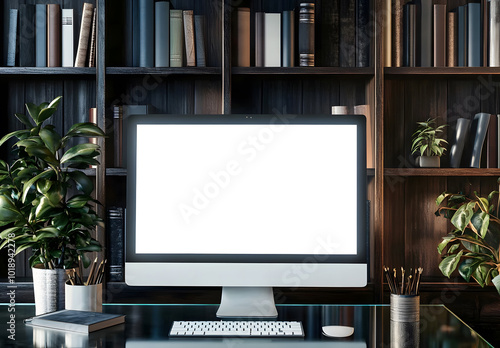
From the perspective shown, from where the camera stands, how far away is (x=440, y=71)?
2.16 metres

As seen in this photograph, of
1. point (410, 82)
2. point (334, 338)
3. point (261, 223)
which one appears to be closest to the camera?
point (334, 338)

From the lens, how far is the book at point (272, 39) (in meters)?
2.19

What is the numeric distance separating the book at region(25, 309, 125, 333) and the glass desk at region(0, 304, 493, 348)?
0.02m

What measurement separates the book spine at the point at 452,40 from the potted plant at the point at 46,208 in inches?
56.9

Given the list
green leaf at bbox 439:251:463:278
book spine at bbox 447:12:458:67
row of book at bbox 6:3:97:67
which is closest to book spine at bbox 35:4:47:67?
row of book at bbox 6:3:97:67

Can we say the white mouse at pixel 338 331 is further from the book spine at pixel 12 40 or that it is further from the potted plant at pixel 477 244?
the book spine at pixel 12 40

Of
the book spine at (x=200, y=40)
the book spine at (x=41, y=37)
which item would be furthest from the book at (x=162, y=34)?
the book spine at (x=41, y=37)

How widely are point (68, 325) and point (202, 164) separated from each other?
0.52 m

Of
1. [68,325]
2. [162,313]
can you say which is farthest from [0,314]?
[162,313]

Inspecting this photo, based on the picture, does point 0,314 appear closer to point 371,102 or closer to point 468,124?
point 371,102

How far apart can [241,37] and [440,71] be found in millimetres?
824

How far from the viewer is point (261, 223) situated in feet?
4.73

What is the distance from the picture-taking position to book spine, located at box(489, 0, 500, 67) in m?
2.14

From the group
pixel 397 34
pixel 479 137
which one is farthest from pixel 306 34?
pixel 479 137
